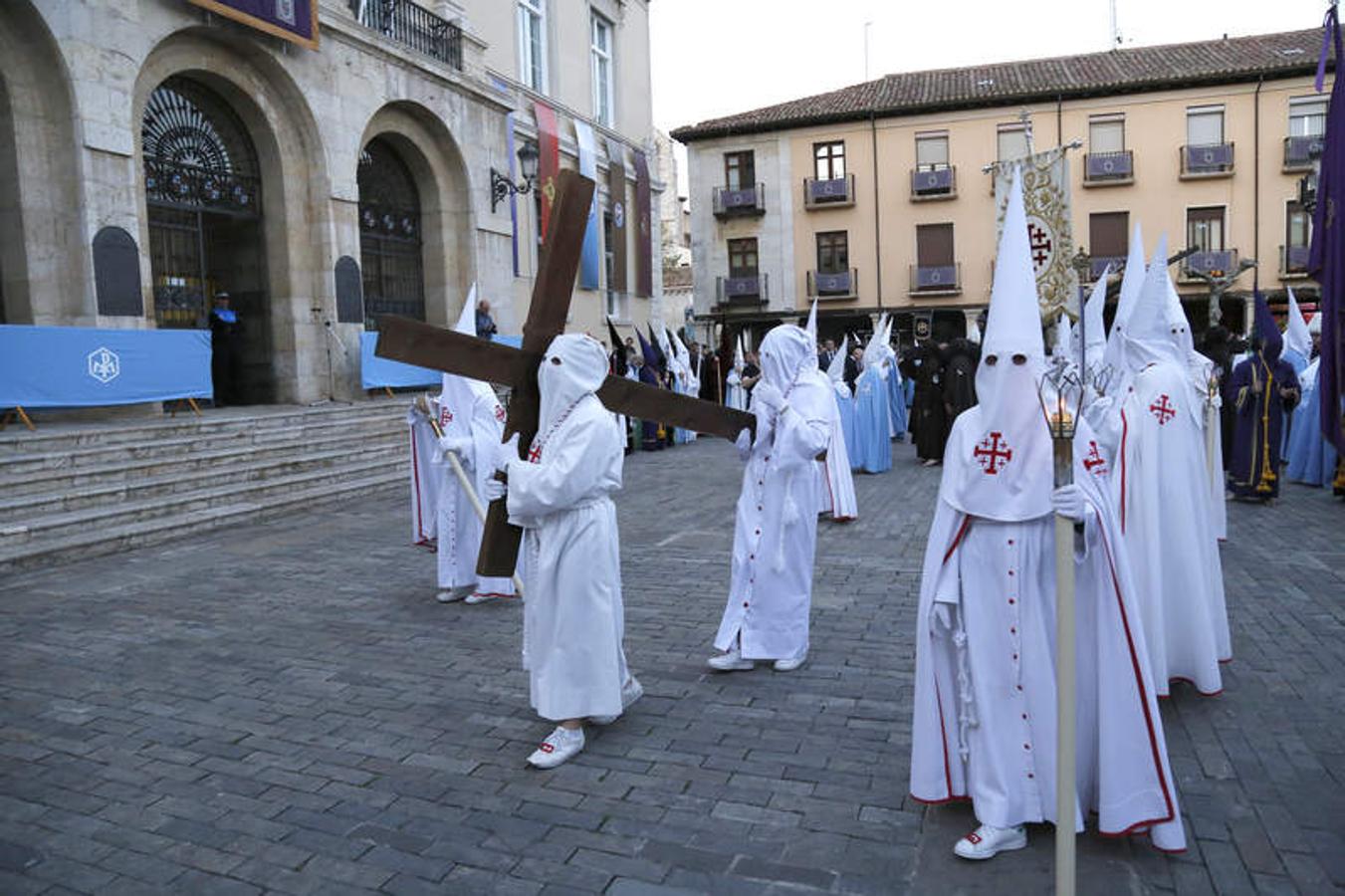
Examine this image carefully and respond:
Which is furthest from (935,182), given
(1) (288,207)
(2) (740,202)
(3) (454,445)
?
(3) (454,445)

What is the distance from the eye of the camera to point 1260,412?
1039cm

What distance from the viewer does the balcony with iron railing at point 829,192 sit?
116ft

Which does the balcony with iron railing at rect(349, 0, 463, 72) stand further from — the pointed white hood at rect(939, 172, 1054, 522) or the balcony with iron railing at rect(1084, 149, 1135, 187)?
the balcony with iron railing at rect(1084, 149, 1135, 187)

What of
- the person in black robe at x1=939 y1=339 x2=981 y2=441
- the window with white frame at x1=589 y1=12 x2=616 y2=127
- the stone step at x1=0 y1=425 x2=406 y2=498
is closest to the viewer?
the stone step at x1=0 y1=425 x2=406 y2=498

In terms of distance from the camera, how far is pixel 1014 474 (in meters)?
3.17

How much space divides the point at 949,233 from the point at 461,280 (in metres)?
22.0

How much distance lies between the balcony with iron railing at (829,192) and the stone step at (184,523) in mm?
26742

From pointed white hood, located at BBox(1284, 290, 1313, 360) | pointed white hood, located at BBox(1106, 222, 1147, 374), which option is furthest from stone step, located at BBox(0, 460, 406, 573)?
pointed white hood, located at BBox(1284, 290, 1313, 360)

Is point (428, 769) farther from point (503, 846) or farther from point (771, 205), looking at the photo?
point (771, 205)

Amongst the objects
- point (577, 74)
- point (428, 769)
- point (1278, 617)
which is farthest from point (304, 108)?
point (1278, 617)

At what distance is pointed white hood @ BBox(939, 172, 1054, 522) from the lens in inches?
119

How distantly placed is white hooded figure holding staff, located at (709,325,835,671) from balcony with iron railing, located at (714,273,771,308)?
105ft

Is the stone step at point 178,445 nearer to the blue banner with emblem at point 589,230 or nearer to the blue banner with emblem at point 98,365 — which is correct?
the blue banner with emblem at point 98,365

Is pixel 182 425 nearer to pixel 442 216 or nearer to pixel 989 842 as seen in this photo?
pixel 442 216
